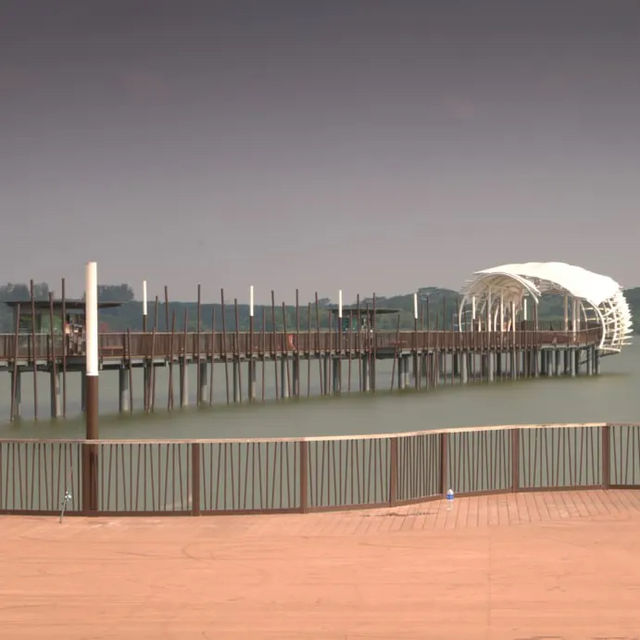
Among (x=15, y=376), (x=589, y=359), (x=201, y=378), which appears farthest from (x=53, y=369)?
(x=589, y=359)

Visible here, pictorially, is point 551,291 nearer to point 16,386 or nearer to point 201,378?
point 201,378

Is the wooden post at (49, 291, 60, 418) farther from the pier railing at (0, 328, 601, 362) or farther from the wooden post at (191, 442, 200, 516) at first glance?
the wooden post at (191, 442, 200, 516)

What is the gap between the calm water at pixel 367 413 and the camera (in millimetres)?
47781

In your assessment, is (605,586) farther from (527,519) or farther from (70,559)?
(70,559)

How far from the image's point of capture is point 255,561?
11625 mm

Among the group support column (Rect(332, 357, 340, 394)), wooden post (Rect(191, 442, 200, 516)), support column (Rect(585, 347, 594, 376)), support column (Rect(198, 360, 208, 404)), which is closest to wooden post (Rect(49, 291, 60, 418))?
support column (Rect(198, 360, 208, 404))

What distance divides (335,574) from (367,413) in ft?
149

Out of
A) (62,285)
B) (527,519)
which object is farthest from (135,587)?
(62,285)

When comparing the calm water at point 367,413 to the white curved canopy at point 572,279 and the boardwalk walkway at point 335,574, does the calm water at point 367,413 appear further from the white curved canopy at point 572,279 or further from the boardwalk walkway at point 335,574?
the boardwalk walkway at point 335,574

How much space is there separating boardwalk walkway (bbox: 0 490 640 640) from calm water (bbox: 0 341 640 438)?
32.3 metres

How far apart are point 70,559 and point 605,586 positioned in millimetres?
5424

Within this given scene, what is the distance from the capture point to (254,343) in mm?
60094

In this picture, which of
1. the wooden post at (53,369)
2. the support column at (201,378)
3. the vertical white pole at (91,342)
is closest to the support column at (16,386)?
the wooden post at (53,369)

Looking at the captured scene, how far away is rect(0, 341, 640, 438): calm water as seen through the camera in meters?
47.8
